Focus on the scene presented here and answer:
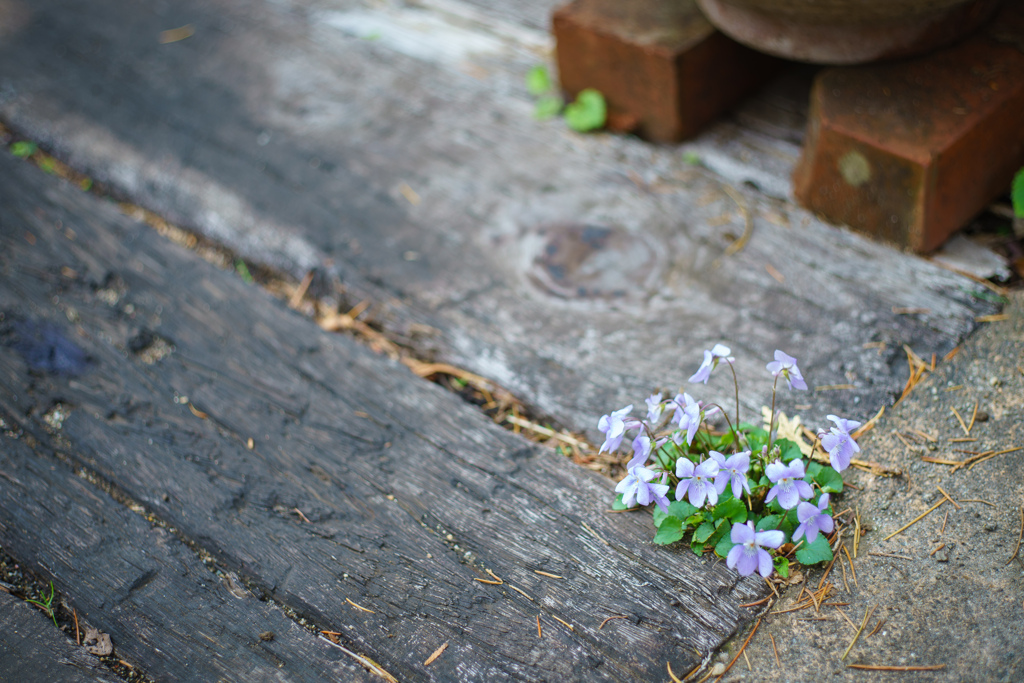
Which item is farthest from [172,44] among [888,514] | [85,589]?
[888,514]

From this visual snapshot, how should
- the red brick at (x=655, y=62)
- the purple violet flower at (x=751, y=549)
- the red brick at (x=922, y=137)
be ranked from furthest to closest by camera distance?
the red brick at (x=655, y=62), the red brick at (x=922, y=137), the purple violet flower at (x=751, y=549)

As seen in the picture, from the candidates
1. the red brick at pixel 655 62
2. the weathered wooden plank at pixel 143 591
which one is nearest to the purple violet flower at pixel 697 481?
the weathered wooden plank at pixel 143 591

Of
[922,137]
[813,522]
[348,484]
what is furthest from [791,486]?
→ [922,137]

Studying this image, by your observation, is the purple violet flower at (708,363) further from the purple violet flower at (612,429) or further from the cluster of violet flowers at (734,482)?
the purple violet flower at (612,429)

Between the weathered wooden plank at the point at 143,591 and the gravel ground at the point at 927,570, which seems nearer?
the gravel ground at the point at 927,570

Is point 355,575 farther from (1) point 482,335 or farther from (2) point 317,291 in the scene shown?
(2) point 317,291
